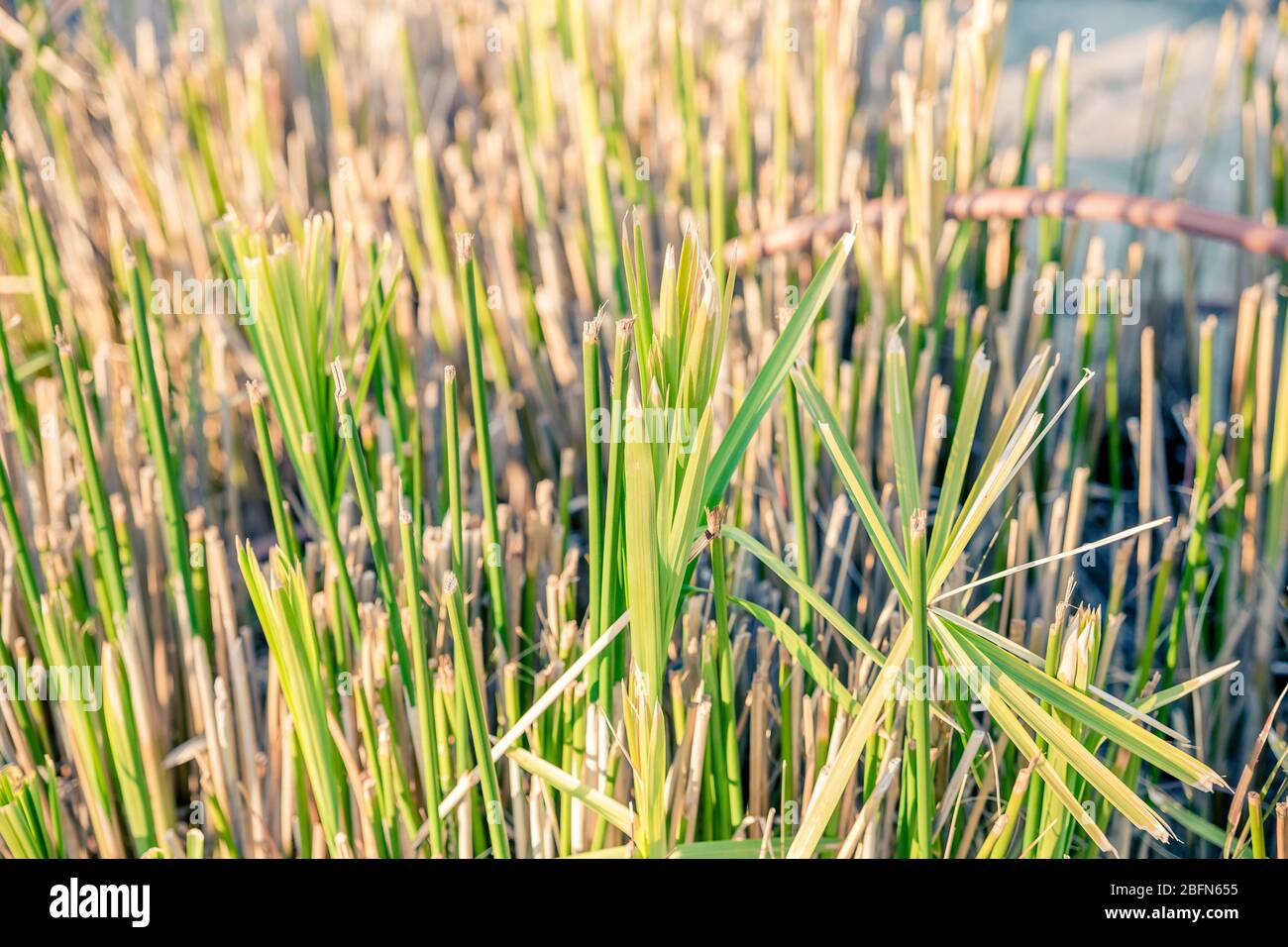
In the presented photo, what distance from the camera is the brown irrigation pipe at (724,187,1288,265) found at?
785 millimetres

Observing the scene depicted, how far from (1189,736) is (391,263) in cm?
86

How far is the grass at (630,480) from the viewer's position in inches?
21.4

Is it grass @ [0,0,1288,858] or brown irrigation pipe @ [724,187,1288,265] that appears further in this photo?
brown irrigation pipe @ [724,187,1288,265]

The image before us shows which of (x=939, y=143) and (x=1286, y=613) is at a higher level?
(x=939, y=143)

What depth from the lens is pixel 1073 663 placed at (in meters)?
0.51

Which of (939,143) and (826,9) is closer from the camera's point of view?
(939,143)

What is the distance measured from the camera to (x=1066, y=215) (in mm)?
907

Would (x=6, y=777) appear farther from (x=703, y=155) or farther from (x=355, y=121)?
(x=355, y=121)

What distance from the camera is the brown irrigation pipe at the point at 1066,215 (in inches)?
30.9

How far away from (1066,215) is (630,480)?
2.01 feet

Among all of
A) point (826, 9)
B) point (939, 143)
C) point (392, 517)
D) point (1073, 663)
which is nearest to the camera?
point (1073, 663)

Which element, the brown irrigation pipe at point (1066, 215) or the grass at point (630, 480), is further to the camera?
the brown irrigation pipe at point (1066, 215)
